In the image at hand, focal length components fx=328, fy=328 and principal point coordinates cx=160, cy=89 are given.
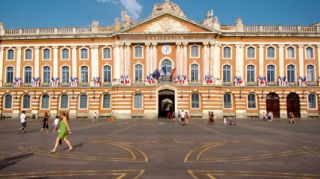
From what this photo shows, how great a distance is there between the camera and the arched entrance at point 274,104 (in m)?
57.8

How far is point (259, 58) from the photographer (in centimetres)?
5822

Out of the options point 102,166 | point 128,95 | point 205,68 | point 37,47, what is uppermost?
point 37,47

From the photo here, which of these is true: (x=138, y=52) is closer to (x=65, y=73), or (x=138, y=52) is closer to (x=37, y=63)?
→ (x=65, y=73)

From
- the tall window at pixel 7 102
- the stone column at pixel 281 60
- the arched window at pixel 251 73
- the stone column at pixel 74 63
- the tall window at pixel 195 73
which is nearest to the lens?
the tall window at pixel 195 73

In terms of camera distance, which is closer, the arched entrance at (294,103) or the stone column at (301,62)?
the arched entrance at (294,103)

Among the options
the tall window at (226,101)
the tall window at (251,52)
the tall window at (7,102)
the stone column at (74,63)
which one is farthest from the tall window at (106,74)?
the tall window at (251,52)

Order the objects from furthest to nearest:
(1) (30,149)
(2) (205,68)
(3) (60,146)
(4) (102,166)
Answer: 1. (2) (205,68)
2. (3) (60,146)
3. (1) (30,149)
4. (4) (102,166)

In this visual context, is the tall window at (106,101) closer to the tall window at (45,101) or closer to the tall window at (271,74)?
the tall window at (45,101)

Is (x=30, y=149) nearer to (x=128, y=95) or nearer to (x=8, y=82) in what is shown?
(x=128, y=95)

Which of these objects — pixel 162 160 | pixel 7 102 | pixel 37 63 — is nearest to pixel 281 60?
pixel 37 63

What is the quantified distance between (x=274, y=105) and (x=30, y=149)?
48.0 meters

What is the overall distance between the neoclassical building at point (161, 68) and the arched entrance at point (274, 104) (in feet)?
0.55

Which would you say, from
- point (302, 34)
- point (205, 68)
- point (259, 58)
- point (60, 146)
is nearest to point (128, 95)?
point (205, 68)

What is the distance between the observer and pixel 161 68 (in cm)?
5656
